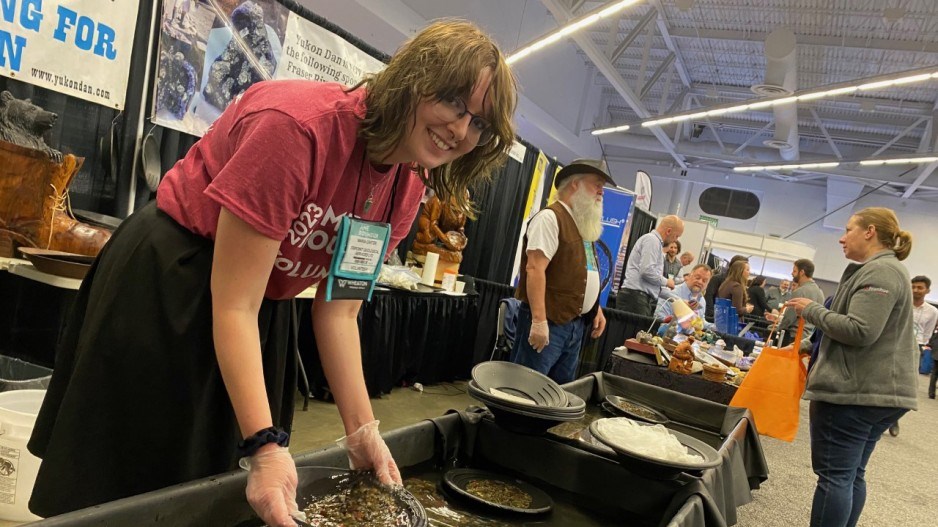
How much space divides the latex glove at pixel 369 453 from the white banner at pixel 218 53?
2.17 meters

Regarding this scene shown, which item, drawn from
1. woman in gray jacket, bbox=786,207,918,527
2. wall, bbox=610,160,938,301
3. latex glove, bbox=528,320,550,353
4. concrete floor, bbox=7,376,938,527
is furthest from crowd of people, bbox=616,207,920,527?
wall, bbox=610,160,938,301

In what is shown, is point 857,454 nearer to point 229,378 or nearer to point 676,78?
point 229,378

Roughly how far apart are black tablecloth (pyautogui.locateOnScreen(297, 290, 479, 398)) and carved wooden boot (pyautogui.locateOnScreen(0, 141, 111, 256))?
46.1 inches

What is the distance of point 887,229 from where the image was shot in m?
2.38

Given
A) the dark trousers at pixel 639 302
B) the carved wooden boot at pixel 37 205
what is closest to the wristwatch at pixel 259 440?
the carved wooden boot at pixel 37 205

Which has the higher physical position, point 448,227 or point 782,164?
point 782,164

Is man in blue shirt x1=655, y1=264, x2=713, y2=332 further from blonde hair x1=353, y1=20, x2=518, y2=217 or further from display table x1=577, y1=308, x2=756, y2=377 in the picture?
blonde hair x1=353, y1=20, x2=518, y2=217

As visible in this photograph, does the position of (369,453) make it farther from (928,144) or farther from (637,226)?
(928,144)

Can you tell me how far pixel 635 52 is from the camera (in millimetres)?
9766

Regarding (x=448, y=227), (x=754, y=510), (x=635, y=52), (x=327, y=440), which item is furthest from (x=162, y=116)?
(x=635, y=52)

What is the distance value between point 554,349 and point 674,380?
0.56m

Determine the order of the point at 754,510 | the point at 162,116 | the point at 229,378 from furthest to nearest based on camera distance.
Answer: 1. the point at 754,510
2. the point at 162,116
3. the point at 229,378

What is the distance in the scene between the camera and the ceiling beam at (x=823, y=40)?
260 inches

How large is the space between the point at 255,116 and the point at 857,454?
2.59 meters
